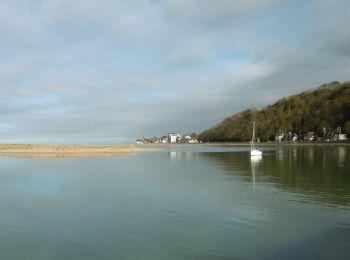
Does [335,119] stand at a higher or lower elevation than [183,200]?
higher

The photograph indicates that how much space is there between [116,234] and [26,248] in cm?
349

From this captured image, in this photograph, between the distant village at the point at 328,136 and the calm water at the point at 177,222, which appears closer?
the calm water at the point at 177,222

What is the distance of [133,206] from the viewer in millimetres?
22312

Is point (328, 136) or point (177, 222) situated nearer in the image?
point (177, 222)

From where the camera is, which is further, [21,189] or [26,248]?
[21,189]

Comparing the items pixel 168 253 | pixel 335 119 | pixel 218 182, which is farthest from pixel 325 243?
pixel 335 119

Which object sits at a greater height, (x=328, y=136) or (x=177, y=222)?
(x=328, y=136)

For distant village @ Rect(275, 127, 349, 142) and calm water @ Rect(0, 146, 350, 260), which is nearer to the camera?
calm water @ Rect(0, 146, 350, 260)

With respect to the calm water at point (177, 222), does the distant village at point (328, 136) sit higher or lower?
higher

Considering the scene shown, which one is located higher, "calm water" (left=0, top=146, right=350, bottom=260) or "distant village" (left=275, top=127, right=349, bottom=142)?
"distant village" (left=275, top=127, right=349, bottom=142)

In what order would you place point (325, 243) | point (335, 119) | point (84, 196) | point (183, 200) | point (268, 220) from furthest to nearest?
point (335, 119), point (84, 196), point (183, 200), point (268, 220), point (325, 243)

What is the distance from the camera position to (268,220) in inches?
720

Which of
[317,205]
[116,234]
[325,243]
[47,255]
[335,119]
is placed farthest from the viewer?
[335,119]

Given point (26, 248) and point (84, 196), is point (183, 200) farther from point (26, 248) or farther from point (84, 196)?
point (26, 248)
